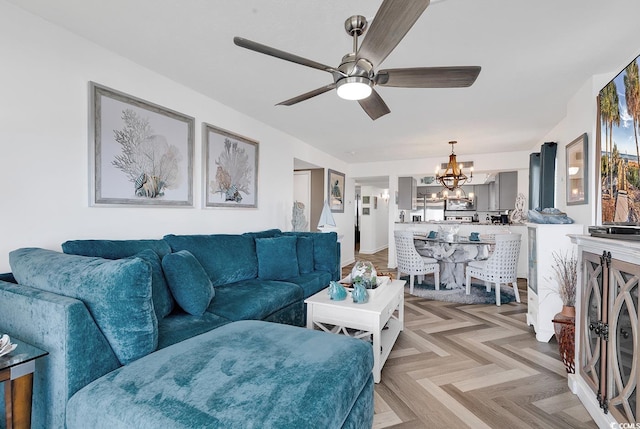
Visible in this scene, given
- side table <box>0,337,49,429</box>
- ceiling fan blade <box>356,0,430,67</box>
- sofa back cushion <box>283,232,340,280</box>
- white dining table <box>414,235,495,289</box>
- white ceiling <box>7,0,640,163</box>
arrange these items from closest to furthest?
side table <box>0,337,49,429</box>, ceiling fan blade <box>356,0,430,67</box>, white ceiling <box>7,0,640,163</box>, sofa back cushion <box>283,232,340,280</box>, white dining table <box>414,235,495,289</box>

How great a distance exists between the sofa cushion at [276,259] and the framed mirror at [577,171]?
2.84 m

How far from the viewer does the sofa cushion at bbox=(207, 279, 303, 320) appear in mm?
2113

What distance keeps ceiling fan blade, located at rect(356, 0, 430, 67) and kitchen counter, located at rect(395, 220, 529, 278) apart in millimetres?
4716

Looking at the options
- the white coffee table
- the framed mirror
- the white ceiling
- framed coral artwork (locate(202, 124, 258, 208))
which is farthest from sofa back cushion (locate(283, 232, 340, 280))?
the framed mirror

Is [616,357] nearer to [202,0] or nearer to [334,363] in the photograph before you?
[334,363]

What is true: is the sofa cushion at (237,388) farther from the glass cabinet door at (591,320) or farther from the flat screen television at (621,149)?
the flat screen television at (621,149)

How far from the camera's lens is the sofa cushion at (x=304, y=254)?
343 centimetres

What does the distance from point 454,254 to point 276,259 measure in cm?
298

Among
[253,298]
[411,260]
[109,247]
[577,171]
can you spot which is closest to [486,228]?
[411,260]

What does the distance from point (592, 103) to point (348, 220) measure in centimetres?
471

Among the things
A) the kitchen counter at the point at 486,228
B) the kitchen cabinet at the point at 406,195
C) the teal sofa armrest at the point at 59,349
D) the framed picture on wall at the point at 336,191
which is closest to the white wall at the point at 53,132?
the teal sofa armrest at the point at 59,349

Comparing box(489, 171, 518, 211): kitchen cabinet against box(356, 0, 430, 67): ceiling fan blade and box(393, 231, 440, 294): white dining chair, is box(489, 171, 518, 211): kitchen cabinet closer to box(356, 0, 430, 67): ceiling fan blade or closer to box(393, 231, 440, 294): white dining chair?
box(393, 231, 440, 294): white dining chair

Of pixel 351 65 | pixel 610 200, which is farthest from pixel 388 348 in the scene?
pixel 351 65

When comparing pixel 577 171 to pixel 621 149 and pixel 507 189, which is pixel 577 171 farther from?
pixel 507 189
